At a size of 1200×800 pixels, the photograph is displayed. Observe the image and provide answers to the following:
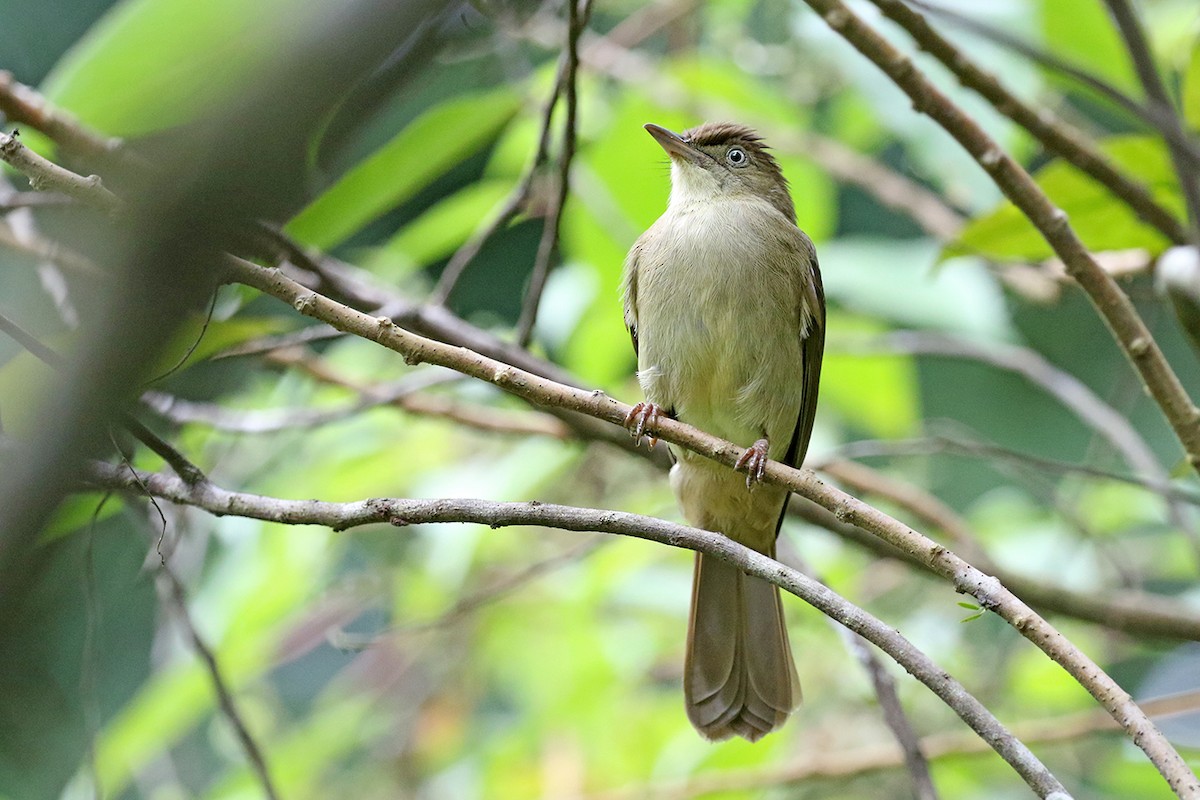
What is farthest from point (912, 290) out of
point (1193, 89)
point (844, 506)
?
point (844, 506)

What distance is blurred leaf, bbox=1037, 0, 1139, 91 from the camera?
3410mm

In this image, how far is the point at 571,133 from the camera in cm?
285

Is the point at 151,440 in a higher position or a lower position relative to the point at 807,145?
lower

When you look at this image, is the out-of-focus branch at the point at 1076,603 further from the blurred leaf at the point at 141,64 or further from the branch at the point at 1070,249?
the blurred leaf at the point at 141,64

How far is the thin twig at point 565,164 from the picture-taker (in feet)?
8.78

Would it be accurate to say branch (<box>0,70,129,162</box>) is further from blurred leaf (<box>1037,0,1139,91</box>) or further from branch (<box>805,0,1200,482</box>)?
blurred leaf (<box>1037,0,1139,91</box>)

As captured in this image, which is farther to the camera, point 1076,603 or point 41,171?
point 1076,603

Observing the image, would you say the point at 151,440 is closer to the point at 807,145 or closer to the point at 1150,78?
the point at 1150,78

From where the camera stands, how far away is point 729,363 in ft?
11.8

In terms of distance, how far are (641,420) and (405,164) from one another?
3.65 ft

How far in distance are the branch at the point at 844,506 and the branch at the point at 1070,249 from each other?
0.85 m

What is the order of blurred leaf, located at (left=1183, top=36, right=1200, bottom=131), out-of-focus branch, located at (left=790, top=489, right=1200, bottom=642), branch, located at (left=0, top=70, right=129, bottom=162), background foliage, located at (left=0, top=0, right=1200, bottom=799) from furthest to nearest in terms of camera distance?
out-of-focus branch, located at (left=790, top=489, right=1200, bottom=642) < background foliage, located at (left=0, top=0, right=1200, bottom=799) < blurred leaf, located at (left=1183, top=36, right=1200, bottom=131) < branch, located at (left=0, top=70, right=129, bottom=162)

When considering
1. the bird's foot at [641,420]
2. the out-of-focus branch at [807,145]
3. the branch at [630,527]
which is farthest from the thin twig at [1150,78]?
the out-of-focus branch at [807,145]

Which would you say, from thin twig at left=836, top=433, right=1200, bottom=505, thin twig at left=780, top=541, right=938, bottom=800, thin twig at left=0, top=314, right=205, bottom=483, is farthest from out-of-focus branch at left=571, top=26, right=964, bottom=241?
thin twig at left=0, top=314, right=205, bottom=483
